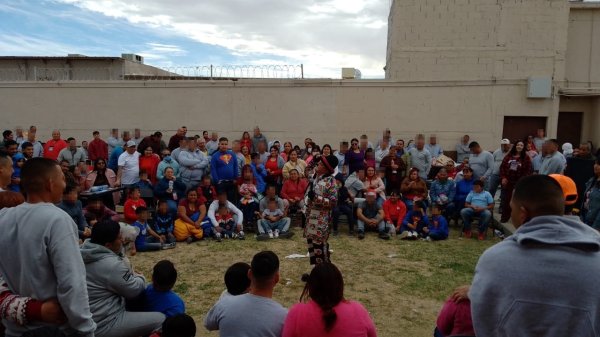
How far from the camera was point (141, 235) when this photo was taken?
25.0 ft

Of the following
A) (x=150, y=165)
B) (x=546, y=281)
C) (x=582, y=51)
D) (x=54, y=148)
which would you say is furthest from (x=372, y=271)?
(x=582, y=51)

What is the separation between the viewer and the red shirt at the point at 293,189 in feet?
30.6

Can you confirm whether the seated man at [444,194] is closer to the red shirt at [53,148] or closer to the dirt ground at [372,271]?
Result: the dirt ground at [372,271]

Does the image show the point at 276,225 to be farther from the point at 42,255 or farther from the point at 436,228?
the point at 42,255

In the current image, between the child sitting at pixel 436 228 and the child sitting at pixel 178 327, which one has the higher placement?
the child sitting at pixel 178 327

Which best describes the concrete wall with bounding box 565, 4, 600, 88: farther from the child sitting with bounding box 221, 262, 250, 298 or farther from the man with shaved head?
the man with shaved head

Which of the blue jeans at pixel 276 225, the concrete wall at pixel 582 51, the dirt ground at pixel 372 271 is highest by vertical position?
the concrete wall at pixel 582 51

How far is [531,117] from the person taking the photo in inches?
549

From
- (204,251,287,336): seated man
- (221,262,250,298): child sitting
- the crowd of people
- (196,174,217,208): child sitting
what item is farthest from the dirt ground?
(204,251,287,336): seated man

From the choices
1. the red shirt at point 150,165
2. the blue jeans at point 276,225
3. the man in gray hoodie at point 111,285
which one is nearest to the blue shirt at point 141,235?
the red shirt at point 150,165

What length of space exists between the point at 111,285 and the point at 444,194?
7.36 m

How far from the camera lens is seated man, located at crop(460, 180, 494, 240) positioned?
28.1 ft

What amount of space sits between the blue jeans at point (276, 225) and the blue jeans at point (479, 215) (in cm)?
338

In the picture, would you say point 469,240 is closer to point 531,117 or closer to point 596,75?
point 531,117
